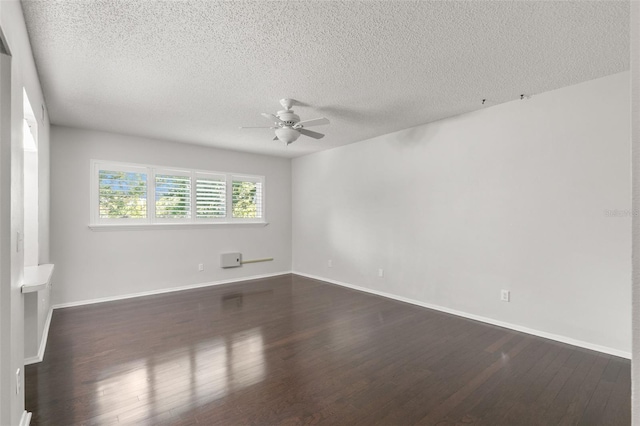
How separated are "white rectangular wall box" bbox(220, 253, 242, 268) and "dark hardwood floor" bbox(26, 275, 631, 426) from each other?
1.77 m

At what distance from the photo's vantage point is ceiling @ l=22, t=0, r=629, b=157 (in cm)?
206

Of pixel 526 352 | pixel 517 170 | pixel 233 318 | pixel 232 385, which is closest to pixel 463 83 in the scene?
pixel 517 170

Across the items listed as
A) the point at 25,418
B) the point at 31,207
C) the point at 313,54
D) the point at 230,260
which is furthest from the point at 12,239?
the point at 230,260

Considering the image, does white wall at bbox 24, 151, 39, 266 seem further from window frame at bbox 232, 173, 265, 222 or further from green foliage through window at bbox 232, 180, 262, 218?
green foliage through window at bbox 232, 180, 262, 218

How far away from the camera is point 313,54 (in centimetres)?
258

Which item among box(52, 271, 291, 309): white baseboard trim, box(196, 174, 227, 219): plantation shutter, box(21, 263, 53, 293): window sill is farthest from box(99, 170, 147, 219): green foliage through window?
box(21, 263, 53, 293): window sill

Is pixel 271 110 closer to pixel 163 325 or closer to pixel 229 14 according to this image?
pixel 229 14

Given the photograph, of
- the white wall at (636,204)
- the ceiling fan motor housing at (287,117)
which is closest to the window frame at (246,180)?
the ceiling fan motor housing at (287,117)

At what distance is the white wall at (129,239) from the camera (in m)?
4.43

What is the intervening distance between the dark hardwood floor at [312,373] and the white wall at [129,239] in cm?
76

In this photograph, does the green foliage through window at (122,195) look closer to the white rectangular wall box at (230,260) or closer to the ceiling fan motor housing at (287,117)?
the white rectangular wall box at (230,260)

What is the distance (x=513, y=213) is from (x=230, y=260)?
4591 millimetres

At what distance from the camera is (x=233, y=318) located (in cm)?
394

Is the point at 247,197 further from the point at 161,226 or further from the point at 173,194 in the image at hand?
the point at 161,226
